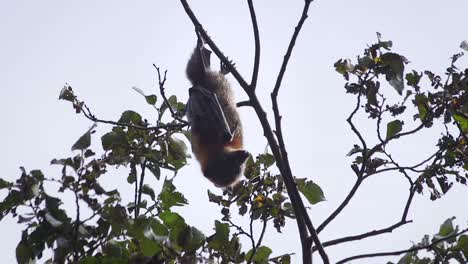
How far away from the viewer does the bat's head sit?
1027 cm

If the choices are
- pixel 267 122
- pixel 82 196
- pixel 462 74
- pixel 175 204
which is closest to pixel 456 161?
pixel 462 74

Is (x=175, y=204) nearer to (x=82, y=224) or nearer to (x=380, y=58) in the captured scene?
(x=82, y=224)

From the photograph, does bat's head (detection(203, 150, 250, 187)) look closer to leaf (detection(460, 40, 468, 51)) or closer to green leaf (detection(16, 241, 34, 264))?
leaf (detection(460, 40, 468, 51))

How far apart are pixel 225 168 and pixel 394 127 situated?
17.6 ft

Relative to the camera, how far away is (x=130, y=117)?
19.6 ft

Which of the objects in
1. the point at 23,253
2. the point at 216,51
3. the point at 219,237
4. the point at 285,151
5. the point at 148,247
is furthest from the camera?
the point at 216,51

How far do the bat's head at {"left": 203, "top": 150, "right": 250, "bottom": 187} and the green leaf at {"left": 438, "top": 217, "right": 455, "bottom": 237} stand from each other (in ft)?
18.2

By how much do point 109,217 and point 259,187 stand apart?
85.8 inches

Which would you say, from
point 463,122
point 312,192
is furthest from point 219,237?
point 463,122

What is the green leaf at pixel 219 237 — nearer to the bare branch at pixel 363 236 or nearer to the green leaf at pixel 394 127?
the bare branch at pixel 363 236

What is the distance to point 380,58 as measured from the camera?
504cm

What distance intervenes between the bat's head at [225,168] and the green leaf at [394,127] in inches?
197

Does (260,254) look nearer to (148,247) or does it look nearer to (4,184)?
(148,247)

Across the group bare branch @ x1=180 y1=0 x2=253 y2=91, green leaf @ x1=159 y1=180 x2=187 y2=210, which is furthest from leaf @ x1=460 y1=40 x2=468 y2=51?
green leaf @ x1=159 y1=180 x2=187 y2=210
